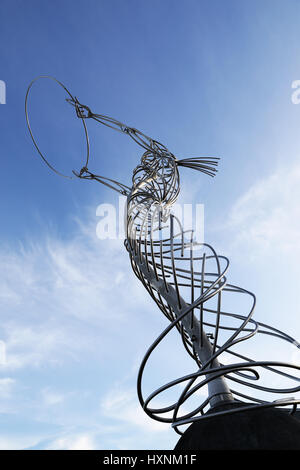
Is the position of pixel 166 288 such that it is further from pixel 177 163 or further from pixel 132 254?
pixel 177 163

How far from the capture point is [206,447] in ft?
19.6

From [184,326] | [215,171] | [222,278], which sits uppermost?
[215,171]

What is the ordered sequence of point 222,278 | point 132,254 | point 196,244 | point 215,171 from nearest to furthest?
point 222,278 < point 196,244 < point 132,254 < point 215,171

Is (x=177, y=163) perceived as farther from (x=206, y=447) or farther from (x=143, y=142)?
(x=206, y=447)

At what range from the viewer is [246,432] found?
5.95m

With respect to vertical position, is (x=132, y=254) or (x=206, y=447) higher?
(x=132, y=254)

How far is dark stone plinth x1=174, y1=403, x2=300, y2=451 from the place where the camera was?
5727mm

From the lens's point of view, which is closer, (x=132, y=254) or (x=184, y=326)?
(x=184, y=326)

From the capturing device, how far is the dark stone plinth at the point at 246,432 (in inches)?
225

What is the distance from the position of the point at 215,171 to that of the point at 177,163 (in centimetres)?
159
